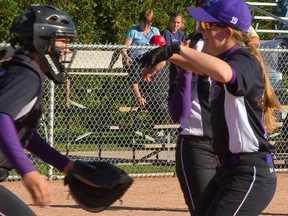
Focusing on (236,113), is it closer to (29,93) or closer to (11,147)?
(29,93)

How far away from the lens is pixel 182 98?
6270mm

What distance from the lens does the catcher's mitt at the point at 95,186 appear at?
4840 mm

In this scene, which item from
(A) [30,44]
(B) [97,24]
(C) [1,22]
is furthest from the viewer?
(B) [97,24]

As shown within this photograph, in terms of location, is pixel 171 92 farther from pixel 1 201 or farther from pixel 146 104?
pixel 146 104

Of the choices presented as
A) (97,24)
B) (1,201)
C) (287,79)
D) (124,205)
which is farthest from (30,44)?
(97,24)

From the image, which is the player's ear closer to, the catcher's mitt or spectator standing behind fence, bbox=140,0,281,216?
spectator standing behind fence, bbox=140,0,281,216

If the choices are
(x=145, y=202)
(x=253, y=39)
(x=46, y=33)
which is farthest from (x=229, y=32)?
(x=145, y=202)

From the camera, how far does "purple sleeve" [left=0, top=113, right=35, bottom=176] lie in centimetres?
432

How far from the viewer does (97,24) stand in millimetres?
17812

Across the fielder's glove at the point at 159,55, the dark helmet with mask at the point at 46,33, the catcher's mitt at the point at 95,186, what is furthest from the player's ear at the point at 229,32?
the catcher's mitt at the point at 95,186

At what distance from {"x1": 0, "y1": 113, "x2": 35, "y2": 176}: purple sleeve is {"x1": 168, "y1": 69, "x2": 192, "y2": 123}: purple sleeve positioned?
2.09 metres

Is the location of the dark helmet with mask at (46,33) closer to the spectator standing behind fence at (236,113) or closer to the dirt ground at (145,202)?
the spectator standing behind fence at (236,113)

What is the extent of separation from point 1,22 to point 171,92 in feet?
33.2

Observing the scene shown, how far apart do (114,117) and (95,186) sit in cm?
760
